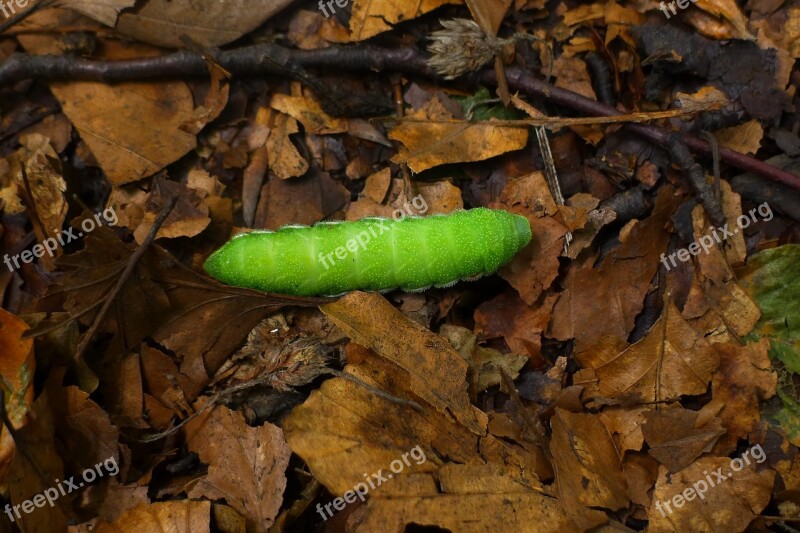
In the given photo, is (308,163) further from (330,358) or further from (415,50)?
(330,358)

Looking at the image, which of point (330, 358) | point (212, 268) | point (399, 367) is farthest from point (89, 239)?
point (399, 367)

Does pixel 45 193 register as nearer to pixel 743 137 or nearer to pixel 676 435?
pixel 676 435

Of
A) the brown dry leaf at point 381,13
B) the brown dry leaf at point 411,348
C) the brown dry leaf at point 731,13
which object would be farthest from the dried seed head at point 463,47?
the brown dry leaf at point 411,348

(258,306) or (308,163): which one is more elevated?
(308,163)

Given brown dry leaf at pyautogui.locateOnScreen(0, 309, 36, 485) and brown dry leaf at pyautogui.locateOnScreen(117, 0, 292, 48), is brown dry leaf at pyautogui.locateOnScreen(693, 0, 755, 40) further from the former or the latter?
brown dry leaf at pyautogui.locateOnScreen(0, 309, 36, 485)

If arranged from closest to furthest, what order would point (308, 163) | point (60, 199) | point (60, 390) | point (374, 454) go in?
point (374, 454)
point (60, 390)
point (60, 199)
point (308, 163)

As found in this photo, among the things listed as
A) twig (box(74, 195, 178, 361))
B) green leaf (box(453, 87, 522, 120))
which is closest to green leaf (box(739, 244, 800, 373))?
green leaf (box(453, 87, 522, 120))
